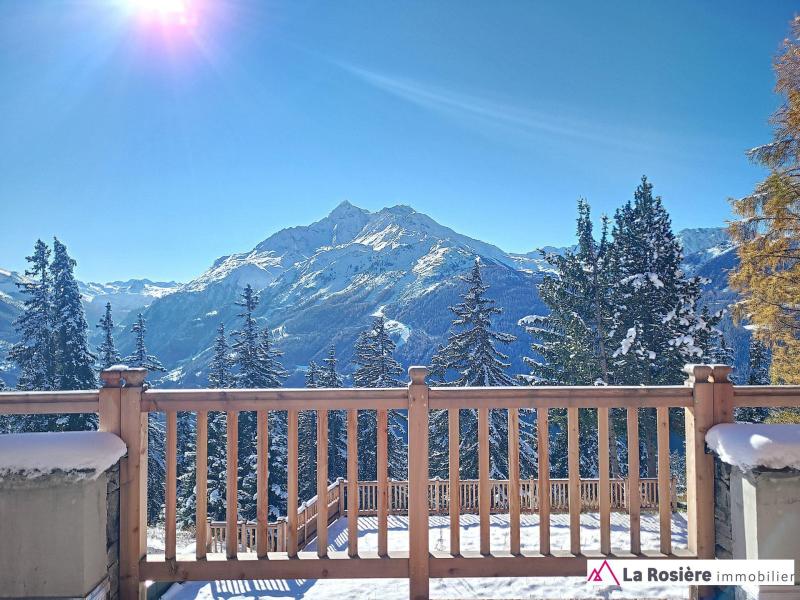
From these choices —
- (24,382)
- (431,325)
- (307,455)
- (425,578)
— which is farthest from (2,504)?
(431,325)

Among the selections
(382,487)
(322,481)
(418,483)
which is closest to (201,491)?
(322,481)

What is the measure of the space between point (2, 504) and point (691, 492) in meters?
3.85

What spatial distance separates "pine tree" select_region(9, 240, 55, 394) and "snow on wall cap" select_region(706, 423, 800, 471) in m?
18.7

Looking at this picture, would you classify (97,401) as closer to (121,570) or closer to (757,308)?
(121,570)

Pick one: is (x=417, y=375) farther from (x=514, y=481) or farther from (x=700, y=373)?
(x=700, y=373)

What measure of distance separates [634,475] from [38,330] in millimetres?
19028

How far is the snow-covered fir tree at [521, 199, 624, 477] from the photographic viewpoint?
15.7m

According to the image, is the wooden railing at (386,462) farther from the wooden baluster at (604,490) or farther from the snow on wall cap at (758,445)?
the snow on wall cap at (758,445)

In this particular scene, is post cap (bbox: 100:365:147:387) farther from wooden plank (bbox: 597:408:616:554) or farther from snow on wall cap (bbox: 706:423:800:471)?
snow on wall cap (bbox: 706:423:800:471)

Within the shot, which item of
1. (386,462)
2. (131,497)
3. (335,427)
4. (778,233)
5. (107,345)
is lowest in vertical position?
(335,427)

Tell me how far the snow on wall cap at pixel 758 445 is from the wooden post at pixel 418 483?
1.66m

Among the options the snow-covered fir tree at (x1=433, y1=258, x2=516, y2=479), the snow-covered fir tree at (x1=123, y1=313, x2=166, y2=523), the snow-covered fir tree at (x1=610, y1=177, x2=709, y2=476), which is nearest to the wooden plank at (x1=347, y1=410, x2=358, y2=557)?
the snow-covered fir tree at (x1=610, y1=177, x2=709, y2=476)

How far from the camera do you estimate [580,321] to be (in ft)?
51.5

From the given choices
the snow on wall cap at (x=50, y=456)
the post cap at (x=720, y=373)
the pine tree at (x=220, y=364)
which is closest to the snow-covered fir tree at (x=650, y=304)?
the post cap at (x=720, y=373)
